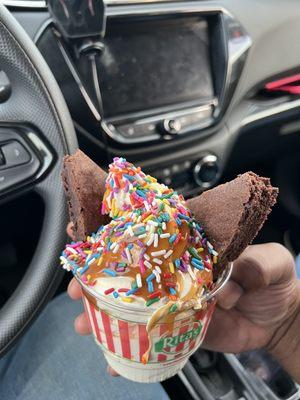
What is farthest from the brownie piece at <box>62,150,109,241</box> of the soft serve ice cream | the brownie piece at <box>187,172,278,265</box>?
the brownie piece at <box>187,172,278,265</box>

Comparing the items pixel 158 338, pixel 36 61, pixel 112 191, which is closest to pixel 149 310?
pixel 158 338

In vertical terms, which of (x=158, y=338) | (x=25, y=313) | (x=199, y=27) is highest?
(x=199, y=27)

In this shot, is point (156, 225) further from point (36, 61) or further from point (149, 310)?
point (36, 61)

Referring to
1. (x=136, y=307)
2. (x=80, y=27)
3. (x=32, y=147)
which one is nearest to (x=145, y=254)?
(x=136, y=307)

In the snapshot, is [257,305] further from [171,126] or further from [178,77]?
[178,77]

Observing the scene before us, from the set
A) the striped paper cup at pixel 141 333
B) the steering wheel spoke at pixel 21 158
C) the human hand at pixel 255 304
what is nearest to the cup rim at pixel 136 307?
the striped paper cup at pixel 141 333
